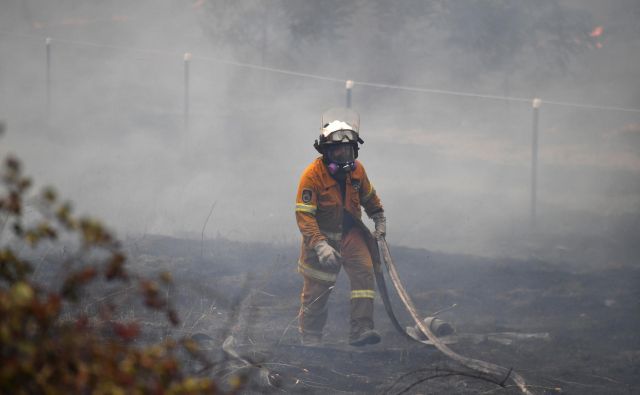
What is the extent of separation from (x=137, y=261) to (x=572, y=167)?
28.3 feet

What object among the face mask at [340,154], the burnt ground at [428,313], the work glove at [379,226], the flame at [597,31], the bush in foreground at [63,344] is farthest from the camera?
the flame at [597,31]

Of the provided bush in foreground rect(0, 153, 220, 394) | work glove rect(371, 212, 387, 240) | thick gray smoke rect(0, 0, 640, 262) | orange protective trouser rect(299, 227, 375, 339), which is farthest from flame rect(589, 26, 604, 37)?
bush in foreground rect(0, 153, 220, 394)

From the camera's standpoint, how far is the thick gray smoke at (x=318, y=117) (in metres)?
10.4

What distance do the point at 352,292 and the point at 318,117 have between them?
9455 millimetres

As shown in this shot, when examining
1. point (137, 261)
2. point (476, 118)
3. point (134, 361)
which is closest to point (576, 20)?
point (476, 118)

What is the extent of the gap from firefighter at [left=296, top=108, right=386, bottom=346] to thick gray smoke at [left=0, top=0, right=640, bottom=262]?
3.40 metres

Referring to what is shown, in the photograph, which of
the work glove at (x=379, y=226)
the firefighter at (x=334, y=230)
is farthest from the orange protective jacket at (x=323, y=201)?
the work glove at (x=379, y=226)

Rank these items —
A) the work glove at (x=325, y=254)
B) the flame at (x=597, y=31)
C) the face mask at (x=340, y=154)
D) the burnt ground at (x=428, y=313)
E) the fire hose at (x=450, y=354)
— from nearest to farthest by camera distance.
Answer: the fire hose at (x=450, y=354)
the burnt ground at (x=428, y=313)
the work glove at (x=325, y=254)
the face mask at (x=340, y=154)
the flame at (x=597, y=31)

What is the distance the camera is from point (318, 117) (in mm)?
14648

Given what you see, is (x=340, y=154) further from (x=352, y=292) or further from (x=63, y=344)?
(x=63, y=344)

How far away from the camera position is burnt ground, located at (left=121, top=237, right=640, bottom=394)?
4688mm

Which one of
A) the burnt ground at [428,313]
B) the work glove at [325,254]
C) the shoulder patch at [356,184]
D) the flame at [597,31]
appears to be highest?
the flame at [597,31]

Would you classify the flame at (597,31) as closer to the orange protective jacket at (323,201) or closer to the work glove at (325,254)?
the orange protective jacket at (323,201)

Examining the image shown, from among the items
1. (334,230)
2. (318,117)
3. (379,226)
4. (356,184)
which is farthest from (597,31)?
(334,230)
